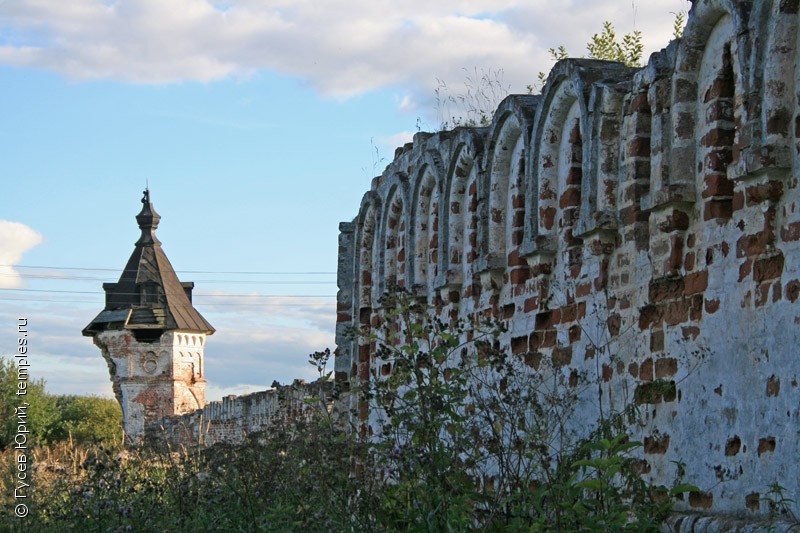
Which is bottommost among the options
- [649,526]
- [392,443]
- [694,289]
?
[649,526]

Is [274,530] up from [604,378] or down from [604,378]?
down

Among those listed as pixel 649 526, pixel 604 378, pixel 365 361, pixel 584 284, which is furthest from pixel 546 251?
pixel 365 361

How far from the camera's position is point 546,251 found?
816 centimetres

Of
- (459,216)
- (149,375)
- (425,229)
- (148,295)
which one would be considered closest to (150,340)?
(149,375)

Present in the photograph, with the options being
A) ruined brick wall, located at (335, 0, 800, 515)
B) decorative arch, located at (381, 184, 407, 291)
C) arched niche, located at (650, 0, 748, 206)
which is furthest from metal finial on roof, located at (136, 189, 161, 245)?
arched niche, located at (650, 0, 748, 206)

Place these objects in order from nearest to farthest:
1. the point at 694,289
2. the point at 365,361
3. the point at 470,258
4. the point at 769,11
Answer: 1. the point at 769,11
2. the point at 694,289
3. the point at 470,258
4. the point at 365,361

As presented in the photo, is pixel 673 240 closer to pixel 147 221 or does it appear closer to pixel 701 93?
pixel 701 93

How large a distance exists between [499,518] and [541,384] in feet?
4.66

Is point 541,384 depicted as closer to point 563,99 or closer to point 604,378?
point 604,378

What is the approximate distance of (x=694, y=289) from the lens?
20.7ft

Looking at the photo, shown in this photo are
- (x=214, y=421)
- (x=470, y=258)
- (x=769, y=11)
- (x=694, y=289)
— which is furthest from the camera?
(x=214, y=421)

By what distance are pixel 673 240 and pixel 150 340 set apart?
128 feet

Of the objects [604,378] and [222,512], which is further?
[222,512]

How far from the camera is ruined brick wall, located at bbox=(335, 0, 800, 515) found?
5.62 m
